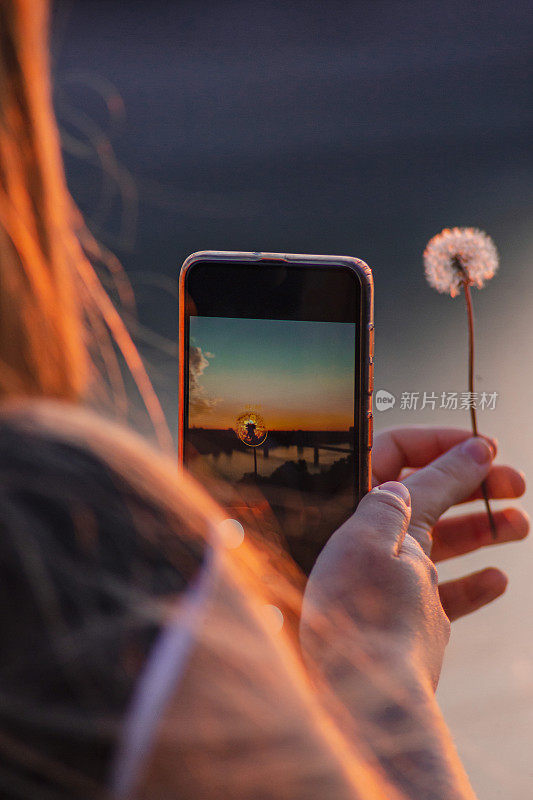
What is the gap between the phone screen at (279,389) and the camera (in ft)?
1.48

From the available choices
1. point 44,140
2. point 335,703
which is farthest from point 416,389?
point 44,140

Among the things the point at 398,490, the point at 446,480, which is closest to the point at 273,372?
the point at 398,490

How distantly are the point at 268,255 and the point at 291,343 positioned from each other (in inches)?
3.0

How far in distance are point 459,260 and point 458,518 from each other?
1.07ft

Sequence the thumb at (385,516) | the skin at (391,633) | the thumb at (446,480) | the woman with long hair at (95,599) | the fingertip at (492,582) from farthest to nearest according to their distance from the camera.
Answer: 1. the fingertip at (492,582)
2. the thumb at (446,480)
3. the thumb at (385,516)
4. the skin at (391,633)
5. the woman with long hair at (95,599)

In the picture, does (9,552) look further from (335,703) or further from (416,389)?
(416,389)

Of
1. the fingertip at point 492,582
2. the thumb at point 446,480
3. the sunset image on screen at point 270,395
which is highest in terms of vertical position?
the sunset image on screen at point 270,395

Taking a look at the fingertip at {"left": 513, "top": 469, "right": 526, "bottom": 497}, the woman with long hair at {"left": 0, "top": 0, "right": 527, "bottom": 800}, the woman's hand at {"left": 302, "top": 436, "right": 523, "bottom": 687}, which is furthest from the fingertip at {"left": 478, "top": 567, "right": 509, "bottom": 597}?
the woman with long hair at {"left": 0, "top": 0, "right": 527, "bottom": 800}

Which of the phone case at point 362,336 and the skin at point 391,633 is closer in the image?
the skin at point 391,633

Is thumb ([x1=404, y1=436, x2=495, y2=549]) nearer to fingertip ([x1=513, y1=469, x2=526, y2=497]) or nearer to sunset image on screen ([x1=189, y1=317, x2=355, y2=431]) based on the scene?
fingertip ([x1=513, y1=469, x2=526, y2=497])

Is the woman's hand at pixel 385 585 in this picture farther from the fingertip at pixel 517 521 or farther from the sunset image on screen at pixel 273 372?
the fingertip at pixel 517 521

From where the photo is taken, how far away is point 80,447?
0.14 metres

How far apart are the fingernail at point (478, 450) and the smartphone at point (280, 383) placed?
217mm

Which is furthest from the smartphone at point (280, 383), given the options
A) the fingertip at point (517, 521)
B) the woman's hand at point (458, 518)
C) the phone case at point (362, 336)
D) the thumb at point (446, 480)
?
the fingertip at point (517, 521)
